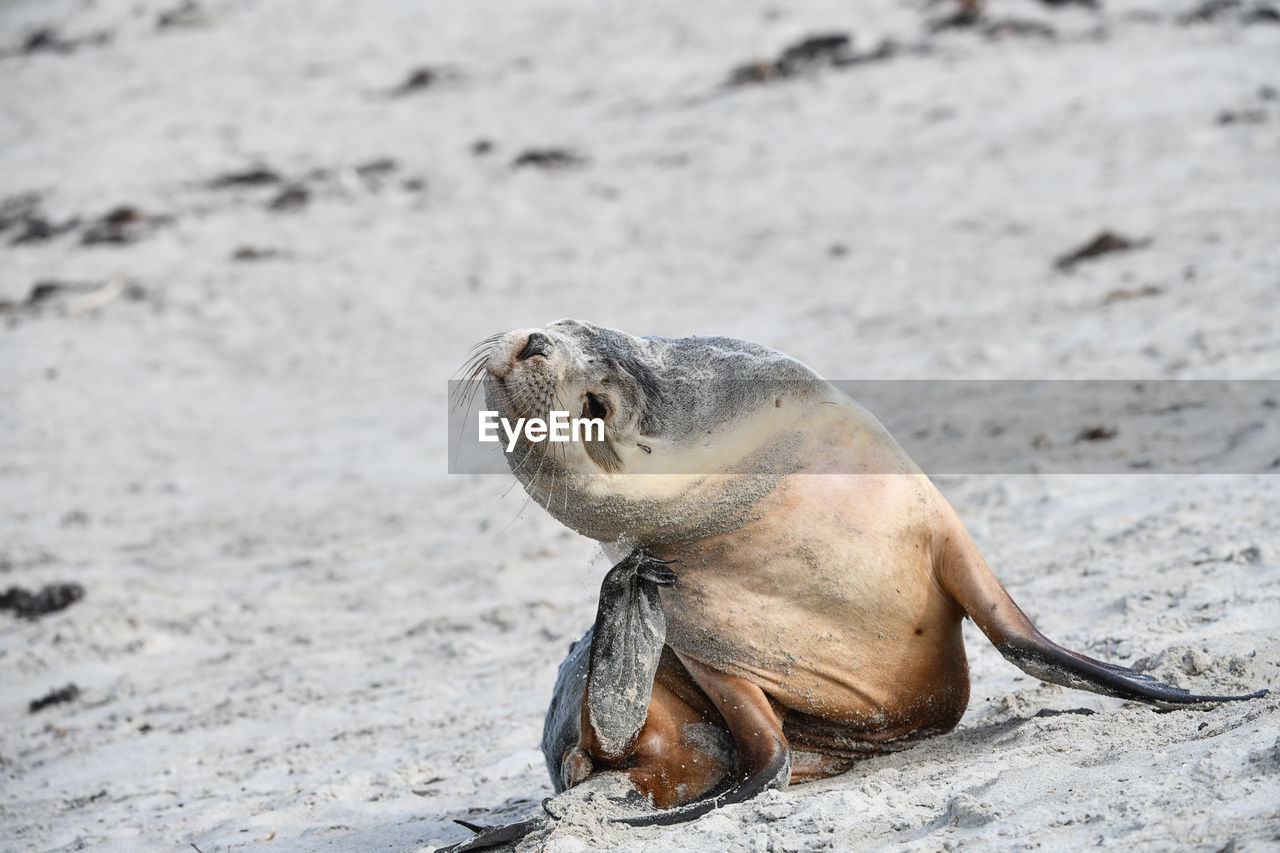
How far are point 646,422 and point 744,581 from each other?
1.29ft

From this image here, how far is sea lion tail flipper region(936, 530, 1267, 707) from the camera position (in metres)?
2.82

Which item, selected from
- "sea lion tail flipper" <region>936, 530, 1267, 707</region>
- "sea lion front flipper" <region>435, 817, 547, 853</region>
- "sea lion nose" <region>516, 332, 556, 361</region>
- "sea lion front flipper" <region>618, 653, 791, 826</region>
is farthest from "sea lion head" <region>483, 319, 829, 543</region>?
"sea lion front flipper" <region>435, 817, 547, 853</region>

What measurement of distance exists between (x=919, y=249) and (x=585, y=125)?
4.56 m

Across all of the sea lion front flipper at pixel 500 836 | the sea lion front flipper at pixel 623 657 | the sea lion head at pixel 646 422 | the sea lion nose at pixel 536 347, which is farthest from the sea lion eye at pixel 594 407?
the sea lion front flipper at pixel 500 836

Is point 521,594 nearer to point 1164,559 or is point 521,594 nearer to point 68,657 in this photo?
point 68,657

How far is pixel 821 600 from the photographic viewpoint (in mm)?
3006

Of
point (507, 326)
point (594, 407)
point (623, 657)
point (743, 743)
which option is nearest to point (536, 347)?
point (594, 407)

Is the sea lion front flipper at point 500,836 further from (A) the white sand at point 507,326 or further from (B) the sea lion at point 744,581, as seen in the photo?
(B) the sea lion at point 744,581

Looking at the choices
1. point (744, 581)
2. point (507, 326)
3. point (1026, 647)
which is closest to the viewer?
Answer: point (1026, 647)

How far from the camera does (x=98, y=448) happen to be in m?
8.64

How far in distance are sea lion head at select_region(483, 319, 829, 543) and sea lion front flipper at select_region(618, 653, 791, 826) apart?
0.32 meters

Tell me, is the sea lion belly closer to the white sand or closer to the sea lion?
the sea lion

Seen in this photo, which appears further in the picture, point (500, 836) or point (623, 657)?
point (623, 657)

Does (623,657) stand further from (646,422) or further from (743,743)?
(646,422)
